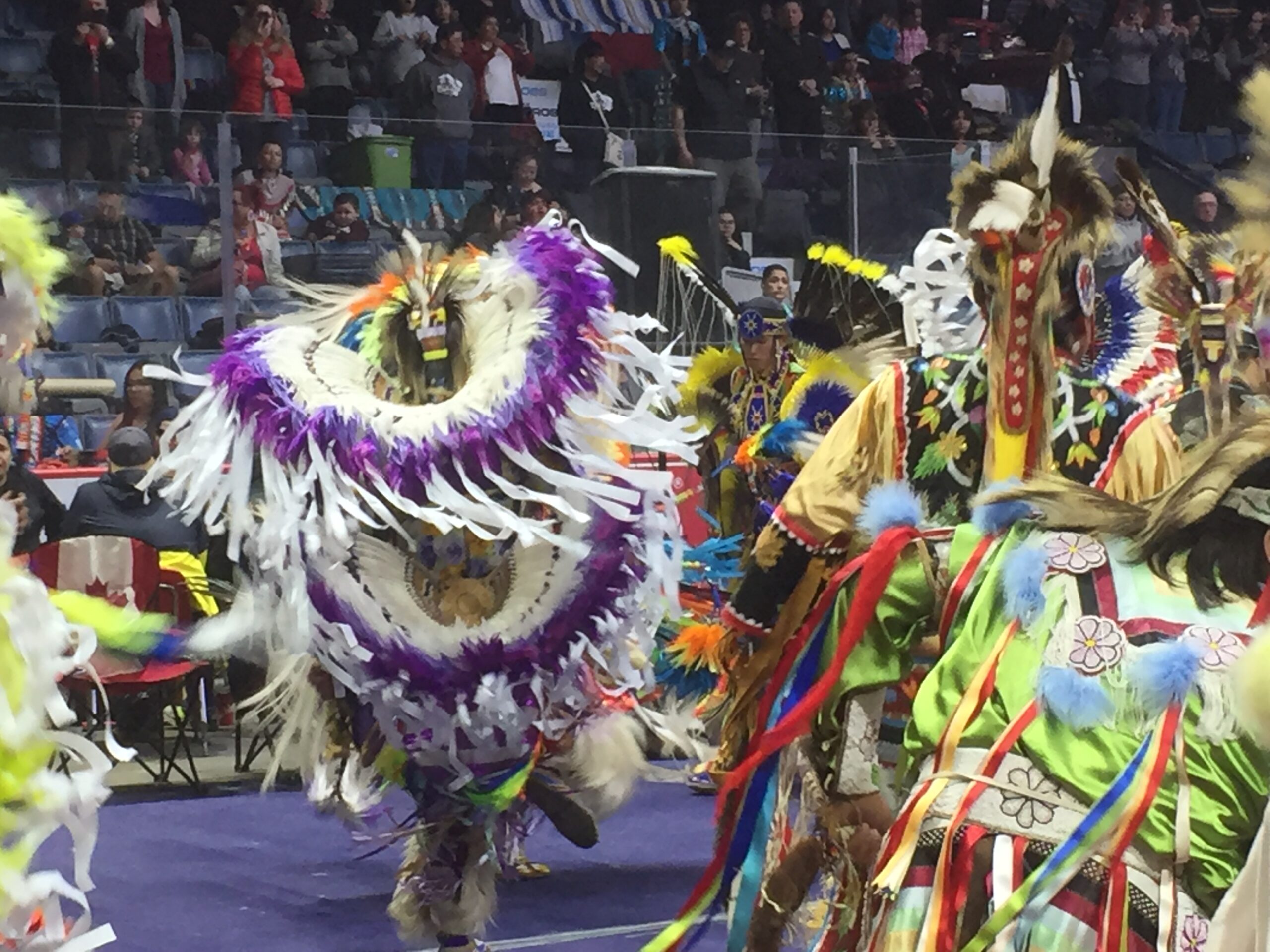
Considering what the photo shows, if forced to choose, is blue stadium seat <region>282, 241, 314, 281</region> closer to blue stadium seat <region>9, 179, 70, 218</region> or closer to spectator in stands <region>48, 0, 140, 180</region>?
blue stadium seat <region>9, 179, 70, 218</region>

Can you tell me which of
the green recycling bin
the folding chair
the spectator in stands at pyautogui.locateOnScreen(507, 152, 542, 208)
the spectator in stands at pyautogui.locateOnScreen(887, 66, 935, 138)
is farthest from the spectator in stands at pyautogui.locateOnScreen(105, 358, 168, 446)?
the spectator in stands at pyautogui.locateOnScreen(887, 66, 935, 138)

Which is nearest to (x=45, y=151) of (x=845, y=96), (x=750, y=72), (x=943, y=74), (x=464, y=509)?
(x=464, y=509)

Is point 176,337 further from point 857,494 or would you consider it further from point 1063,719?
point 1063,719

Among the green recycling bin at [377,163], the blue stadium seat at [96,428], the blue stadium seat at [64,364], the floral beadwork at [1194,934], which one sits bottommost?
the blue stadium seat at [96,428]

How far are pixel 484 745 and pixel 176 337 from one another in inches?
125

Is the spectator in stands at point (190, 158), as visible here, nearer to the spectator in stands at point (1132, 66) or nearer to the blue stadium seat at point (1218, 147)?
the blue stadium seat at point (1218, 147)

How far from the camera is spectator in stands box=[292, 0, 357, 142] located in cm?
905

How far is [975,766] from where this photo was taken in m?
1.68

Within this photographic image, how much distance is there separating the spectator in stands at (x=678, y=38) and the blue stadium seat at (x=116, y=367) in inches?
190

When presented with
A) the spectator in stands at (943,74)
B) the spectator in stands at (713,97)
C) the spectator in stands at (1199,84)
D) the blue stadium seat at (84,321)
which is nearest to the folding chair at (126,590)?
the blue stadium seat at (84,321)

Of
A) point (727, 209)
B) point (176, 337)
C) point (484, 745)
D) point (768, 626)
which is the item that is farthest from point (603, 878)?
point (727, 209)

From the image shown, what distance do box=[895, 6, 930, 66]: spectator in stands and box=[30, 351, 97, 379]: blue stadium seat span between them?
6.68 meters

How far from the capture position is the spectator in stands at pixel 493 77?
9.40m

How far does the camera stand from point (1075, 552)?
1.70 m
